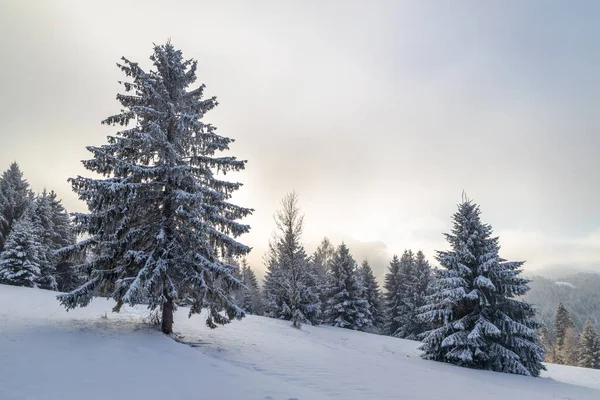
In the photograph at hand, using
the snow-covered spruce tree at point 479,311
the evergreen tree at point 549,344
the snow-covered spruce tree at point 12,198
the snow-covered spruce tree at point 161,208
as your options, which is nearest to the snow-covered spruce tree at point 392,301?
the snow-covered spruce tree at point 479,311

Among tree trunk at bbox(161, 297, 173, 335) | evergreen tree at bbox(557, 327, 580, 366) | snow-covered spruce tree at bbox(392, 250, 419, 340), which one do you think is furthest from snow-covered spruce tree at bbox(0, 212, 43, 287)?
evergreen tree at bbox(557, 327, 580, 366)

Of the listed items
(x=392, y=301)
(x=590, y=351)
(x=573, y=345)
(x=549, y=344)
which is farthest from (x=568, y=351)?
(x=392, y=301)

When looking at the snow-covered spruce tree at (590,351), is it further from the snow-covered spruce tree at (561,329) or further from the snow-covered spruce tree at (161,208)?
the snow-covered spruce tree at (161,208)

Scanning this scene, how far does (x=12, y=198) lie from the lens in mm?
34500

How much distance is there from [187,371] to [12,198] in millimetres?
41162

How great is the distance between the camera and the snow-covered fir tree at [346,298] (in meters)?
32.2

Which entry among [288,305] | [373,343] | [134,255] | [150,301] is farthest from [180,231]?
[288,305]

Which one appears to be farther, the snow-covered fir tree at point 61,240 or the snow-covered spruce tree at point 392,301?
the snow-covered spruce tree at point 392,301

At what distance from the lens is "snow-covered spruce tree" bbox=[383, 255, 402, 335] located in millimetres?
38406

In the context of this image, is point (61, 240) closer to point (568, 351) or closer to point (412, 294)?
point (412, 294)

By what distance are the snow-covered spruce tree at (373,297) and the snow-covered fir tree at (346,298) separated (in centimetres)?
402

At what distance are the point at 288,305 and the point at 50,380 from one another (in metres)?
28.3

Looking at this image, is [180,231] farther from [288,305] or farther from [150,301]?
[288,305]

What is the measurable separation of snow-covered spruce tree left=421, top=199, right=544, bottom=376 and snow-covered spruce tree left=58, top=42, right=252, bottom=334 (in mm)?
11285
